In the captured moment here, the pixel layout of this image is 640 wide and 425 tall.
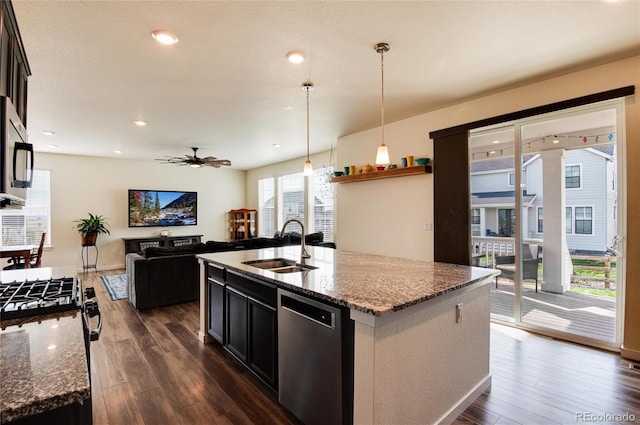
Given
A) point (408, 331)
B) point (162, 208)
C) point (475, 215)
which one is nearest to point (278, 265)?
point (408, 331)

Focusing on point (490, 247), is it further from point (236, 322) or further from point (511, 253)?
point (236, 322)

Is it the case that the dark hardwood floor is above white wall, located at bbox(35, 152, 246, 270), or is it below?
below

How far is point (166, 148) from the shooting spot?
6406mm

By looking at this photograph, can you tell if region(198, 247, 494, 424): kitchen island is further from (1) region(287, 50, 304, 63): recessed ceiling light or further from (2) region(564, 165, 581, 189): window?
(2) region(564, 165, 581, 189): window

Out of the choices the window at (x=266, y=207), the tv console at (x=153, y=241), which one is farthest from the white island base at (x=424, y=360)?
the tv console at (x=153, y=241)

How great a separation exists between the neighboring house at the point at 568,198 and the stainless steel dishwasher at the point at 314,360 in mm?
2799

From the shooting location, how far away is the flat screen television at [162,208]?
7816 mm

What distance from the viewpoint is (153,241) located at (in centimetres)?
765

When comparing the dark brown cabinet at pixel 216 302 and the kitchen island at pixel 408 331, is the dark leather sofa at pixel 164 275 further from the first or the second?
the kitchen island at pixel 408 331

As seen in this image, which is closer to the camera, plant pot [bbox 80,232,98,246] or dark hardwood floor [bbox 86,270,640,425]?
dark hardwood floor [bbox 86,270,640,425]

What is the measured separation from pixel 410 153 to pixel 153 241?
20.4 ft

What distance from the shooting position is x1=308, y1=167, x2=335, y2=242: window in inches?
269

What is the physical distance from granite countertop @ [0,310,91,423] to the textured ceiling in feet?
6.26

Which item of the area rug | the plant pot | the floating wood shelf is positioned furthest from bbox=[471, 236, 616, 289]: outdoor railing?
the plant pot
